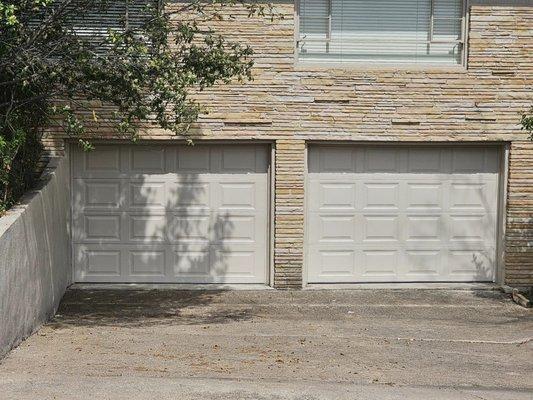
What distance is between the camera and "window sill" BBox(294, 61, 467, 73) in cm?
1324

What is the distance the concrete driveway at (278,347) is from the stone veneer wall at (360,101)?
1596 millimetres

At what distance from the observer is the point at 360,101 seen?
13.3 m

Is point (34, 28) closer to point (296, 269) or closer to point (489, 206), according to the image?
point (296, 269)

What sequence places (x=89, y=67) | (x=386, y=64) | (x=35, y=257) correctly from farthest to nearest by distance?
(x=386, y=64)
(x=35, y=257)
(x=89, y=67)

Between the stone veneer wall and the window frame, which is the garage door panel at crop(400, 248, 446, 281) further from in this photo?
the window frame

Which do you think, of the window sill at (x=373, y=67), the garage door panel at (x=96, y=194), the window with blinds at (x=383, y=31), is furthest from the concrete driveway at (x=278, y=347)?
the window with blinds at (x=383, y=31)

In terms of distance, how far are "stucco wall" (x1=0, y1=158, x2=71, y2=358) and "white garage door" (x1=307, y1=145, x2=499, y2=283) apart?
364 centimetres

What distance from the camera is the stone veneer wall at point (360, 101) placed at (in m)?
13.2

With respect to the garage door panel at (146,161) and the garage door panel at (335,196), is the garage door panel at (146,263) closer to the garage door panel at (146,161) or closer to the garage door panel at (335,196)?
the garage door panel at (146,161)

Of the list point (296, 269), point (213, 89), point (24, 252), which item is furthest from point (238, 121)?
point (24, 252)

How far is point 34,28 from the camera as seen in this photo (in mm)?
10008

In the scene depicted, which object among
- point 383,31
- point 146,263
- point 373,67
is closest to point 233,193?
point 146,263

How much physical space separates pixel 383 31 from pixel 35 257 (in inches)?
242

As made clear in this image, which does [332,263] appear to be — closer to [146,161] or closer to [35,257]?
[146,161]
